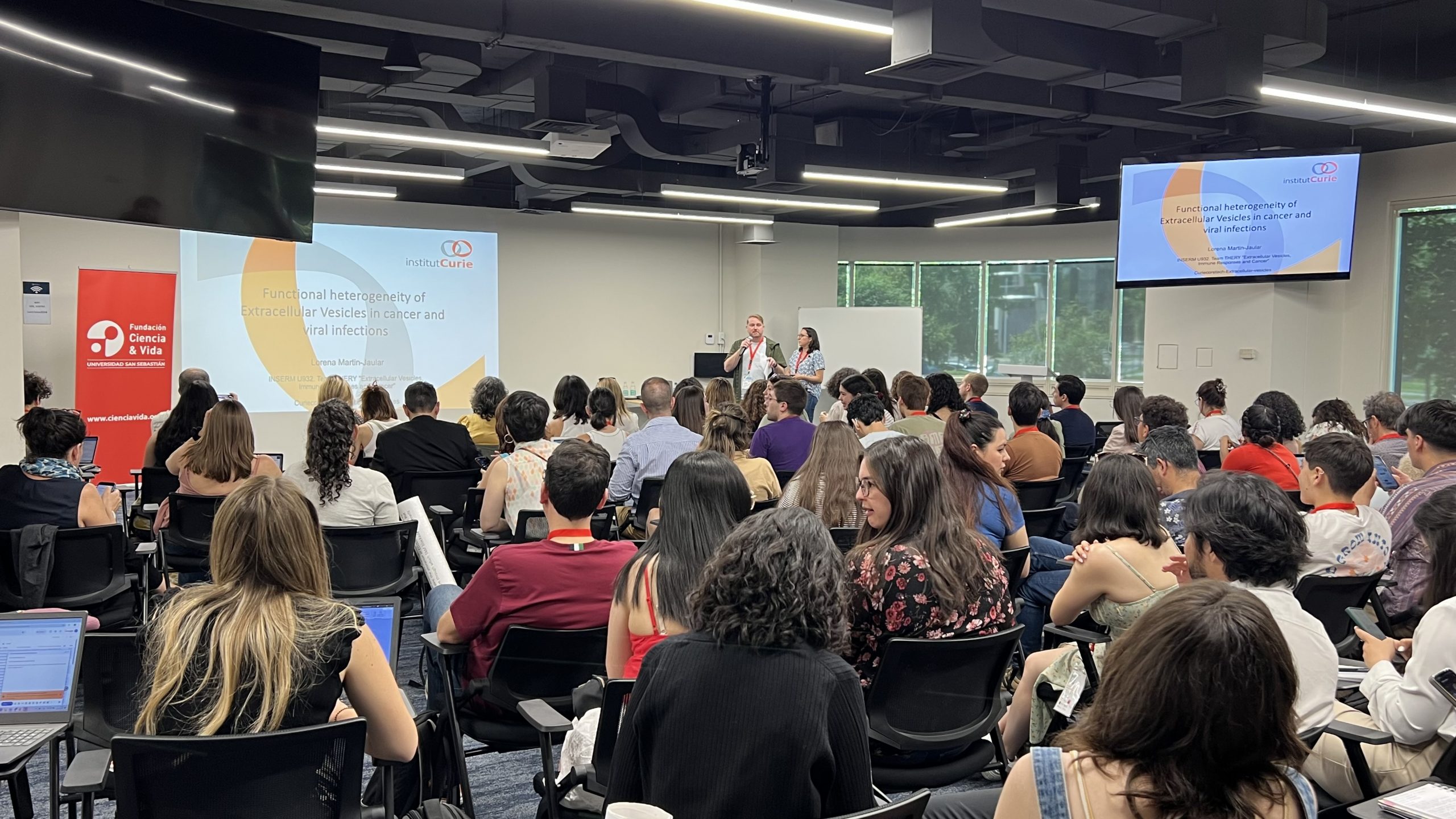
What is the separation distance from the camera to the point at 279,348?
11.1 meters

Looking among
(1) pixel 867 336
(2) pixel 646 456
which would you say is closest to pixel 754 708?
(2) pixel 646 456

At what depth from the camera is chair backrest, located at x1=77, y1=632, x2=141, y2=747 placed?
2404 mm

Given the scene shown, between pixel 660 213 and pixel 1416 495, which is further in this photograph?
pixel 660 213

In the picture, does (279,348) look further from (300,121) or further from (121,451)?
(300,121)

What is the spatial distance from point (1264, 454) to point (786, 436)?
2.43 metres

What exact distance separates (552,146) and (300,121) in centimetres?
298

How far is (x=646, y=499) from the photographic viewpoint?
5.31 m

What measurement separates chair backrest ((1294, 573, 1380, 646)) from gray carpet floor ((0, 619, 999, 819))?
119 centimetres

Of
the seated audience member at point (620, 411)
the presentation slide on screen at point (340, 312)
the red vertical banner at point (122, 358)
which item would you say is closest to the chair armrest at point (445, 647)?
the seated audience member at point (620, 411)

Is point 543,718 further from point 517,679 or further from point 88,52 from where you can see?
point 88,52

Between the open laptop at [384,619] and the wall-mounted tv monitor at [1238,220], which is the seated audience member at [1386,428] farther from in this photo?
the open laptop at [384,619]

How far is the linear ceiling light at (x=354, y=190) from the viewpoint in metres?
9.93

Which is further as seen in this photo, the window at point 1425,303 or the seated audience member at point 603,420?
the window at point 1425,303

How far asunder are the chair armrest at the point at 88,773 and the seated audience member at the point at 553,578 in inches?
37.6
